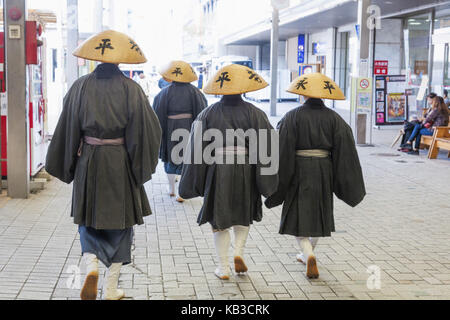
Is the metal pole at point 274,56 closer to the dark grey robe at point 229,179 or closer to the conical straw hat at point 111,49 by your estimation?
the dark grey robe at point 229,179

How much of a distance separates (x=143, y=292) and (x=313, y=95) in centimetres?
199

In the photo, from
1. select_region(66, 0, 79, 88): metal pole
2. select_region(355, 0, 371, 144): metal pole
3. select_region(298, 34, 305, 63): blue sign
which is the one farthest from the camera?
select_region(298, 34, 305, 63): blue sign

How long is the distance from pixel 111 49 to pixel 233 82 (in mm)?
1021

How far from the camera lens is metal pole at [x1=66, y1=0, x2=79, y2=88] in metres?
11.0

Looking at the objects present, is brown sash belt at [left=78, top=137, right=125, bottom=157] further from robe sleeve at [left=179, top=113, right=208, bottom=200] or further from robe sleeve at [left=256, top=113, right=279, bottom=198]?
robe sleeve at [left=256, top=113, right=279, bottom=198]

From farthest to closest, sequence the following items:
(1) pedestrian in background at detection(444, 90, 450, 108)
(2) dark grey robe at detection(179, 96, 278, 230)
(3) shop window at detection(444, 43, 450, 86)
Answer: (3) shop window at detection(444, 43, 450, 86) → (1) pedestrian in background at detection(444, 90, 450, 108) → (2) dark grey robe at detection(179, 96, 278, 230)

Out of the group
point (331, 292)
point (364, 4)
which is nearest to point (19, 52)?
point (331, 292)

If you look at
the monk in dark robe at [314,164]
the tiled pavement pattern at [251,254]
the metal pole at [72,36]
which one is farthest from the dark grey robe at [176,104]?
the metal pole at [72,36]

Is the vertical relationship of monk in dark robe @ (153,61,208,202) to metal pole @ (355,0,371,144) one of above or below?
below

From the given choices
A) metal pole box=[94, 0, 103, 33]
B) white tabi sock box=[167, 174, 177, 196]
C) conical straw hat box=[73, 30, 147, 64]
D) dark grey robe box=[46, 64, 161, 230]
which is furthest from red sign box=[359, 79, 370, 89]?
dark grey robe box=[46, 64, 161, 230]

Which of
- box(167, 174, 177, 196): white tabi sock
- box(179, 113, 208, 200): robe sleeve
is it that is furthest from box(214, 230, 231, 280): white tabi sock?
box(167, 174, 177, 196): white tabi sock

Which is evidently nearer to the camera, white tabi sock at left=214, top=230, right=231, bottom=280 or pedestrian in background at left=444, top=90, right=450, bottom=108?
white tabi sock at left=214, top=230, right=231, bottom=280

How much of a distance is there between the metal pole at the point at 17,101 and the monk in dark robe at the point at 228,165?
12.0 feet

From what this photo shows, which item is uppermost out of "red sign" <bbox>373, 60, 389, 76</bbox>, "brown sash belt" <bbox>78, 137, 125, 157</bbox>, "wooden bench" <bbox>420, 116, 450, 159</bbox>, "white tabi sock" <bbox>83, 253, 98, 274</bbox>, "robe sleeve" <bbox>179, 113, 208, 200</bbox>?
"red sign" <bbox>373, 60, 389, 76</bbox>
